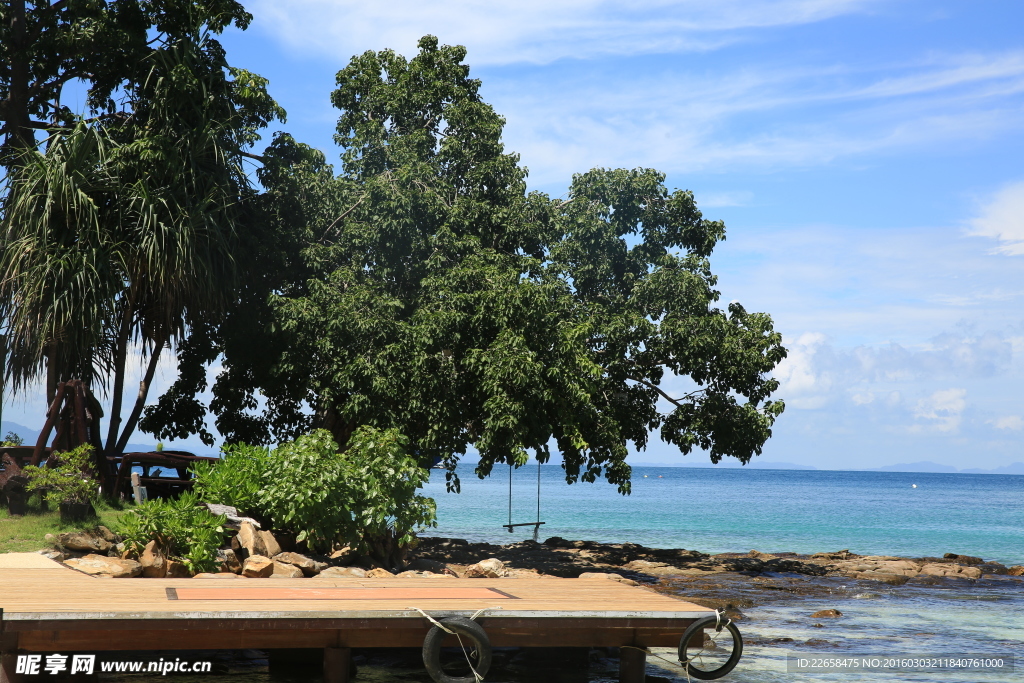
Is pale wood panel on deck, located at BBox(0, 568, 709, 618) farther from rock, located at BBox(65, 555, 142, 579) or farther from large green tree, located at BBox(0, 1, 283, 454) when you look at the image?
large green tree, located at BBox(0, 1, 283, 454)

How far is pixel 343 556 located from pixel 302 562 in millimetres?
1248

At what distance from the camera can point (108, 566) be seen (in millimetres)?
10789

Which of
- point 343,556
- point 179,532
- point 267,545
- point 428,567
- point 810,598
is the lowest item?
point 810,598

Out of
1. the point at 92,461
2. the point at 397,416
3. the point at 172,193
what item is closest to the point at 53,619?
the point at 92,461

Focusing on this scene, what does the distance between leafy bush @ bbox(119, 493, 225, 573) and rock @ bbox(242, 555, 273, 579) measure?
0.43m

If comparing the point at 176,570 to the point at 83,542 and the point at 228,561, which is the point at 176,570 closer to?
the point at 228,561

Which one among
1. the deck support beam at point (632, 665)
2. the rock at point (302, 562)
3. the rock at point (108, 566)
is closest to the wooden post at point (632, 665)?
the deck support beam at point (632, 665)

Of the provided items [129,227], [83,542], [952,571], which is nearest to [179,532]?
[83,542]

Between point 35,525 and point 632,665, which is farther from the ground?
point 35,525

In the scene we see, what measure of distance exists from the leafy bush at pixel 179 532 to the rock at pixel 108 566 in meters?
0.53

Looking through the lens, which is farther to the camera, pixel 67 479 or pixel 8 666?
pixel 67 479

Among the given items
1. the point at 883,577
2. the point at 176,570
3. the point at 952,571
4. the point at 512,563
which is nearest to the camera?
the point at 176,570

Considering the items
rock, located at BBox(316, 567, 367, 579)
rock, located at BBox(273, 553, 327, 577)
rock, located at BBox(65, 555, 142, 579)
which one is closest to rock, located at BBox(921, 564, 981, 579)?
rock, located at BBox(316, 567, 367, 579)

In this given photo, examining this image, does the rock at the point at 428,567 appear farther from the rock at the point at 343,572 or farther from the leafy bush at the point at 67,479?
the leafy bush at the point at 67,479
